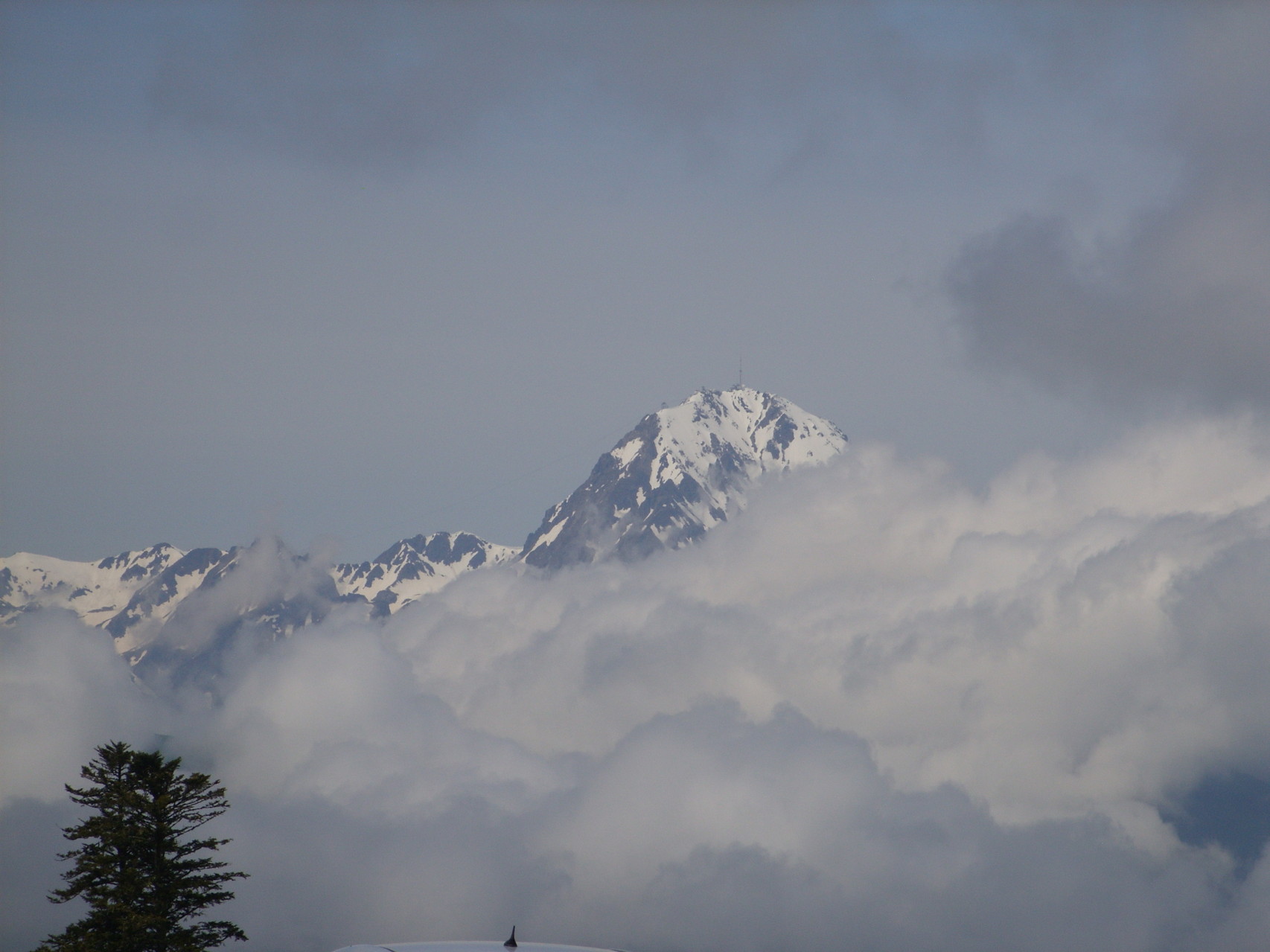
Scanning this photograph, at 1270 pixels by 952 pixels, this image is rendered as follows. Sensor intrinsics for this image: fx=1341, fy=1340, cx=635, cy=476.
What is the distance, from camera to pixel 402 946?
4044 centimetres

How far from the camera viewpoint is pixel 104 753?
7344 cm

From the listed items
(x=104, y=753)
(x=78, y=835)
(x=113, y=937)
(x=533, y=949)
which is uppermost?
(x=104, y=753)

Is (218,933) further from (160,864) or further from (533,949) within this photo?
(533,949)

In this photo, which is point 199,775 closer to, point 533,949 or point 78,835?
point 78,835

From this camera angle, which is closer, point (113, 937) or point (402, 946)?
point (402, 946)

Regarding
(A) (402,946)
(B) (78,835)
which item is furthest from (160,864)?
(A) (402,946)

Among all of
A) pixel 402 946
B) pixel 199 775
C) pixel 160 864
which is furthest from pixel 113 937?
pixel 402 946

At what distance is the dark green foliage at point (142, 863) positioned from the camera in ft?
230

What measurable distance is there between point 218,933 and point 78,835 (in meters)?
9.49

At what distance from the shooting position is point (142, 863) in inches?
2869

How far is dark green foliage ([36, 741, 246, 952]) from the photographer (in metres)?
70.2

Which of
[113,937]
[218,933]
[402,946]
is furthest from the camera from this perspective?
[218,933]

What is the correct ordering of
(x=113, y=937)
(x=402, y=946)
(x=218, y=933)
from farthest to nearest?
(x=218, y=933) < (x=113, y=937) < (x=402, y=946)

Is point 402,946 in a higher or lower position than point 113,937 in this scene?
lower
